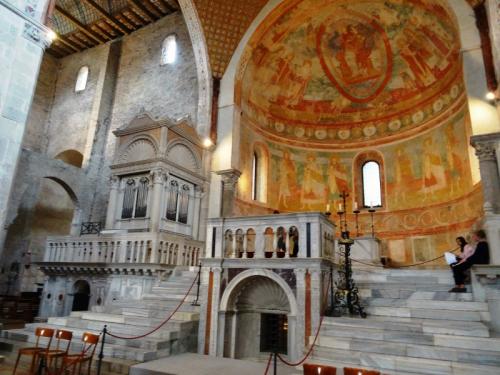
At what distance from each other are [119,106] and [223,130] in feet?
24.6

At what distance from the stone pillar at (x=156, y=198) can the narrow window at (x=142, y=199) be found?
468mm

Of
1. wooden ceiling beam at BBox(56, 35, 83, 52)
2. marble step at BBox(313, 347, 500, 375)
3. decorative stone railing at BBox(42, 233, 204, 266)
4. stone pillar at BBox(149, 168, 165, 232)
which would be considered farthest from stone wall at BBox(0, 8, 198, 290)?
marble step at BBox(313, 347, 500, 375)

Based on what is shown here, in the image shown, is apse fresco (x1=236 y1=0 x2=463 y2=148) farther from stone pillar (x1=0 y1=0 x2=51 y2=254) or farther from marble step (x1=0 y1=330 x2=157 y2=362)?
marble step (x1=0 y1=330 x2=157 y2=362)

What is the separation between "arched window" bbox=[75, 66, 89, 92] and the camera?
67.9 feet

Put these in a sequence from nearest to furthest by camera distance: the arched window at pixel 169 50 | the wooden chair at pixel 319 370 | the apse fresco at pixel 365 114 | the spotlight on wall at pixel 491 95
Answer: the wooden chair at pixel 319 370 → the spotlight on wall at pixel 491 95 → the apse fresco at pixel 365 114 → the arched window at pixel 169 50

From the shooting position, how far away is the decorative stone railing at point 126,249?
36.4ft

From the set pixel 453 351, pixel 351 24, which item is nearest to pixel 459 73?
pixel 351 24

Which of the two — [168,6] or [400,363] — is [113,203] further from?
[400,363]

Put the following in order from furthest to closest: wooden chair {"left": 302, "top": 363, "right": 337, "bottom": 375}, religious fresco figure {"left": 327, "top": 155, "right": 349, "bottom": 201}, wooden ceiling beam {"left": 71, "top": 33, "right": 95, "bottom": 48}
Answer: wooden ceiling beam {"left": 71, "top": 33, "right": 95, "bottom": 48}
religious fresco figure {"left": 327, "top": 155, "right": 349, "bottom": 201}
wooden chair {"left": 302, "top": 363, "right": 337, "bottom": 375}

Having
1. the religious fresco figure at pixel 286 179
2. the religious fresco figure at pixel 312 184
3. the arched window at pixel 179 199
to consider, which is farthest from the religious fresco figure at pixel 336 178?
the arched window at pixel 179 199

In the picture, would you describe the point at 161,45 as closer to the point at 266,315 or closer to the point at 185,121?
the point at 185,121

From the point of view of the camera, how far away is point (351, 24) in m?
15.0

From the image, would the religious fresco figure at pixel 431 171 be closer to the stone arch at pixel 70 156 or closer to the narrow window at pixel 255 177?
the narrow window at pixel 255 177

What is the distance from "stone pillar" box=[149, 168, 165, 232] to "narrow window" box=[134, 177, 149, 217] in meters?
0.47
